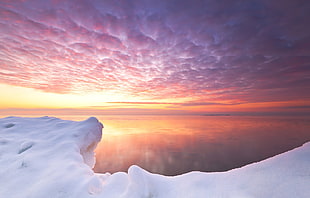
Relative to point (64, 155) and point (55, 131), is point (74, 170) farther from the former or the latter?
point (55, 131)

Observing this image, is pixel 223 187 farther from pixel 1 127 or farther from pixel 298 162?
pixel 1 127

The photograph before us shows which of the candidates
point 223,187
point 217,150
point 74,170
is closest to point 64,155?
point 74,170

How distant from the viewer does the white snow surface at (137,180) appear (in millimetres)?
2312

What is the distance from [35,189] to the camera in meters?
2.72

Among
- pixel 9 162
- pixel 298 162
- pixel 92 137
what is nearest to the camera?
pixel 298 162

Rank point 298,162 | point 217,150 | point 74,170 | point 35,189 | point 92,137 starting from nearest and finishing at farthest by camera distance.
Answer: point 298,162 < point 35,189 < point 74,170 < point 92,137 < point 217,150

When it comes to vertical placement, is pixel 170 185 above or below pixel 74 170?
below

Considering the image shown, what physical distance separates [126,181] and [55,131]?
13.2 ft

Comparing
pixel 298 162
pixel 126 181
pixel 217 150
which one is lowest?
pixel 217 150

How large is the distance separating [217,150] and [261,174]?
1872 cm

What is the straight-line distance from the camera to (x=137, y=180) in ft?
9.61

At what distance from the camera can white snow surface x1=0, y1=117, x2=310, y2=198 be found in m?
2.31

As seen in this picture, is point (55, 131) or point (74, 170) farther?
point (55, 131)

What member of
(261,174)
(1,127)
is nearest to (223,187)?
(261,174)
